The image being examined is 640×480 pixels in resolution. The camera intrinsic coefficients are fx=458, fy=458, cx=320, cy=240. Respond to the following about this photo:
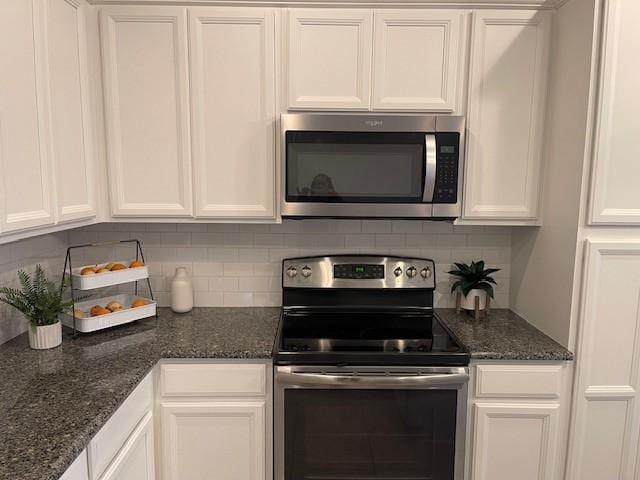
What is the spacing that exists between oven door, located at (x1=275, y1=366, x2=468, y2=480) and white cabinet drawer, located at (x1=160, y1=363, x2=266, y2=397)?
0.35 feet

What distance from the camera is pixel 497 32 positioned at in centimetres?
196

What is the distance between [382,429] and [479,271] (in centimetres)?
90

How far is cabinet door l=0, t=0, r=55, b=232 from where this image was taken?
1.40m

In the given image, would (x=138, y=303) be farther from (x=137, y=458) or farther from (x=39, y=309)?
(x=137, y=458)

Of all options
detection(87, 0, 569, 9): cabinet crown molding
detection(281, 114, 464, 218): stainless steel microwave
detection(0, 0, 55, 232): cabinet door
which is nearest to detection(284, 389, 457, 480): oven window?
detection(281, 114, 464, 218): stainless steel microwave

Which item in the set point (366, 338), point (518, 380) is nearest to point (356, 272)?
point (366, 338)

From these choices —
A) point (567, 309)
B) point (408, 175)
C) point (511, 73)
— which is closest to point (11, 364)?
point (408, 175)

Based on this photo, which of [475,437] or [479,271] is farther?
[479,271]

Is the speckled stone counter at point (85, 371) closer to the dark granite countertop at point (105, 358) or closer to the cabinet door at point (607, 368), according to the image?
the dark granite countertop at point (105, 358)

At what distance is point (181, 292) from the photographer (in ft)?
7.43

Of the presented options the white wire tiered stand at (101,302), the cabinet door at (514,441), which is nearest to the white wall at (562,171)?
the cabinet door at (514,441)

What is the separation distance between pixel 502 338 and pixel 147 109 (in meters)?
1.83

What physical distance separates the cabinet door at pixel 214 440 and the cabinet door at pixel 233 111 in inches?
32.4

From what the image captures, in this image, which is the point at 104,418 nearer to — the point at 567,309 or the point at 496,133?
the point at 567,309
